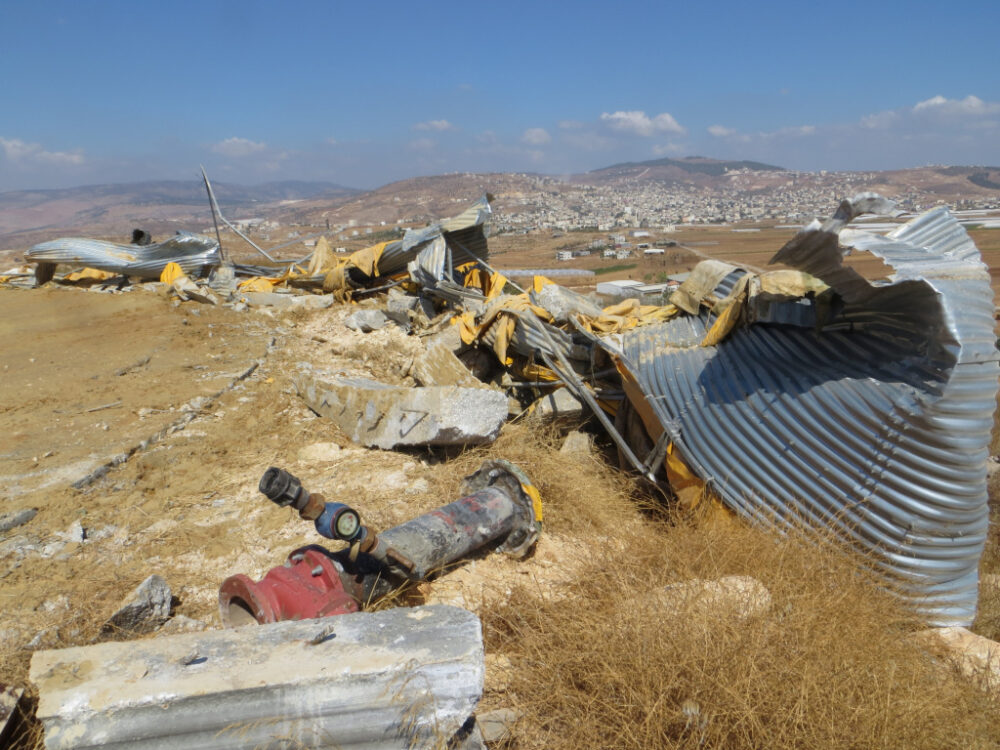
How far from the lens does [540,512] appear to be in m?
3.40

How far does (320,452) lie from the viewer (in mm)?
4504

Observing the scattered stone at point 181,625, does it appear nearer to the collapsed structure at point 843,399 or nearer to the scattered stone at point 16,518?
the scattered stone at point 16,518

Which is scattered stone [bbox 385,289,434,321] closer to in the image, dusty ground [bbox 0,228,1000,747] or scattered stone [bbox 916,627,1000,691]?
A: dusty ground [bbox 0,228,1000,747]

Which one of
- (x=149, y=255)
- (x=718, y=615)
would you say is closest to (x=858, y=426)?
(x=718, y=615)

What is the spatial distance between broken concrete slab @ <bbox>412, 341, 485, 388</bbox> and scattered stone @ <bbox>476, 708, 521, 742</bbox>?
3.12 metres

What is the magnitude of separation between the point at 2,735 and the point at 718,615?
8.52ft

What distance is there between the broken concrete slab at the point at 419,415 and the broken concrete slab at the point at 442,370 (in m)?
0.56

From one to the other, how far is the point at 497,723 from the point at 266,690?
0.85m

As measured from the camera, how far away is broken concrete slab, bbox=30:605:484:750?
179 cm

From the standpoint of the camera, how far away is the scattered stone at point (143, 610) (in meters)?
2.65

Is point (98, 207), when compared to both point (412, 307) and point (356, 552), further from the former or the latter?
point (356, 552)

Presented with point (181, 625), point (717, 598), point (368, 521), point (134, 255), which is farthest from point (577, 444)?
point (134, 255)

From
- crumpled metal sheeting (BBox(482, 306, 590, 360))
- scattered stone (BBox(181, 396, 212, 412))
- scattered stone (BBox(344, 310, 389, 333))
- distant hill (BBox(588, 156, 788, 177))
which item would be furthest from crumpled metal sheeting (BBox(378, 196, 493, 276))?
distant hill (BBox(588, 156, 788, 177))

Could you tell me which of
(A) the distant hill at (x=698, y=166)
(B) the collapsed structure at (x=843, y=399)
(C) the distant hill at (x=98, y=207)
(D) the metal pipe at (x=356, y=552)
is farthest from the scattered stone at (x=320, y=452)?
(A) the distant hill at (x=698, y=166)
